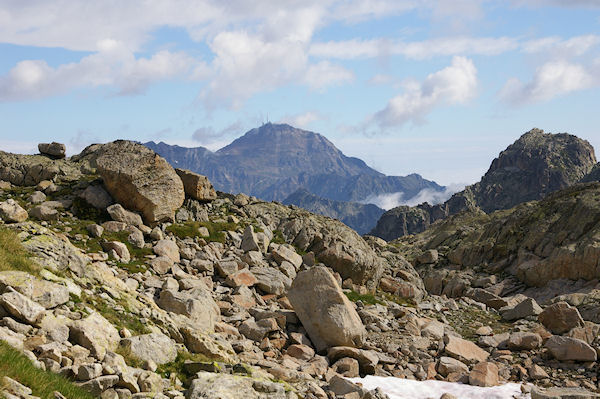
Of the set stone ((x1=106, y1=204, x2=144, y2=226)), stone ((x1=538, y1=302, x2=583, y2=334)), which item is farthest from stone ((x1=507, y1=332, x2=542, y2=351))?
stone ((x1=106, y1=204, x2=144, y2=226))

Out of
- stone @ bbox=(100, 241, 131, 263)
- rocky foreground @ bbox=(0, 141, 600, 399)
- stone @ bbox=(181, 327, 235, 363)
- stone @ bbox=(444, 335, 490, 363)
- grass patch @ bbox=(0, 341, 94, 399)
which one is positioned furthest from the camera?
stone @ bbox=(100, 241, 131, 263)

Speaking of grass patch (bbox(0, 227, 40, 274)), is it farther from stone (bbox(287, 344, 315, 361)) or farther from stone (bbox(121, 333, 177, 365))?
stone (bbox(287, 344, 315, 361))

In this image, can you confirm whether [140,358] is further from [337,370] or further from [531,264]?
[531,264]

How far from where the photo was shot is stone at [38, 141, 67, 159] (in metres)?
45.6

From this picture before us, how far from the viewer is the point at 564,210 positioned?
7488cm

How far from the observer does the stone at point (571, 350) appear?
25.1 metres

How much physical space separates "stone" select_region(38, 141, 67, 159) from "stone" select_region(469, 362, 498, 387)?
1608 inches

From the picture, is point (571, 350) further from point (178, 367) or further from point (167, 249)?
point (167, 249)

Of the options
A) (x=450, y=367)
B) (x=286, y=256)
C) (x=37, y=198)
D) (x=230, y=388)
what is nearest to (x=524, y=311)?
(x=450, y=367)

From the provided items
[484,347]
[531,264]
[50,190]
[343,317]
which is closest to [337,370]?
[343,317]

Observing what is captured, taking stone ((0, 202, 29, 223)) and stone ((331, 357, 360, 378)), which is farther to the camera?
stone ((0, 202, 29, 223))

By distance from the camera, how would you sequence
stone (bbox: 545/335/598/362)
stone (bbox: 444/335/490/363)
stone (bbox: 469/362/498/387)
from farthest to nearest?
stone (bbox: 444/335/490/363) → stone (bbox: 545/335/598/362) → stone (bbox: 469/362/498/387)

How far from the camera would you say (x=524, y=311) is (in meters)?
40.2

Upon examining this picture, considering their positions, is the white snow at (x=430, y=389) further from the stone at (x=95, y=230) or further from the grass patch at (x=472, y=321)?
the stone at (x=95, y=230)
